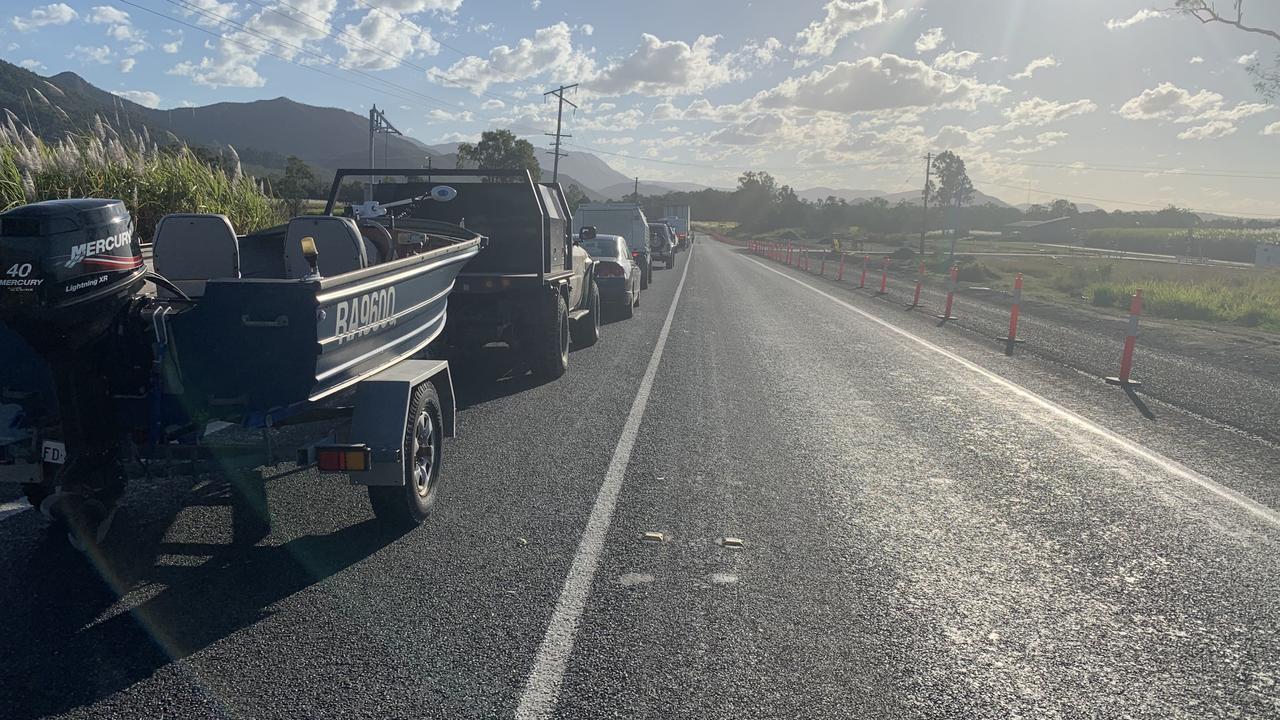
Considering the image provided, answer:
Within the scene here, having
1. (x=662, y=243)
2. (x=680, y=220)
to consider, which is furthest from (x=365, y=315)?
(x=680, y=220)

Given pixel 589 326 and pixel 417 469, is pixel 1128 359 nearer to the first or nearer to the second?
pixel 589 326

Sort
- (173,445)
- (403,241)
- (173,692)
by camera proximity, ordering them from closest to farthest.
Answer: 1. (173,692)
2. (173,445)
3. (403,241)

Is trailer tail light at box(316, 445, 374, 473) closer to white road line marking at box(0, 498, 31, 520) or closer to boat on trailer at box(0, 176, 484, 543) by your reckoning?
boat on trailer at box(0, 176, 484, 543)

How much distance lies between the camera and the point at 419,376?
17.7 ft

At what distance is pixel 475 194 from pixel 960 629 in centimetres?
763

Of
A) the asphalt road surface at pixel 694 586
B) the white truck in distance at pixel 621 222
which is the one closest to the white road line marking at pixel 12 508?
the asphalt road surface at pixel 694 586

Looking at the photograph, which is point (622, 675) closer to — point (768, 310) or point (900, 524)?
point (900, 524)

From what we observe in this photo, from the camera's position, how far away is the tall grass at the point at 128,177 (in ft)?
34.6

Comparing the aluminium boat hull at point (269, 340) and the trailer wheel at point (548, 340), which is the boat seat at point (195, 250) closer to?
the aluminium boat hull at point (269, 340)

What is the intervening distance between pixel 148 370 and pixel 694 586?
9.88 feet

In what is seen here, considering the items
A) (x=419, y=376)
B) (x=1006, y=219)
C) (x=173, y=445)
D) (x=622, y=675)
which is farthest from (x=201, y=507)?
(x=1006, y=219)

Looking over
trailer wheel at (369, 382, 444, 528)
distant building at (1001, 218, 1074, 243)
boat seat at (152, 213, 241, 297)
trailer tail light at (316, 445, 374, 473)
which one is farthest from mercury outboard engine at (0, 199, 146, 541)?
distant building at (1001, 218, 1074, 243)

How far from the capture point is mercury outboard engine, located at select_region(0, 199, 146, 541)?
4.19 meters

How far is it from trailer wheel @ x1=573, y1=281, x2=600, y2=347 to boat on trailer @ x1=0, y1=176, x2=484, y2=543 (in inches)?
313
